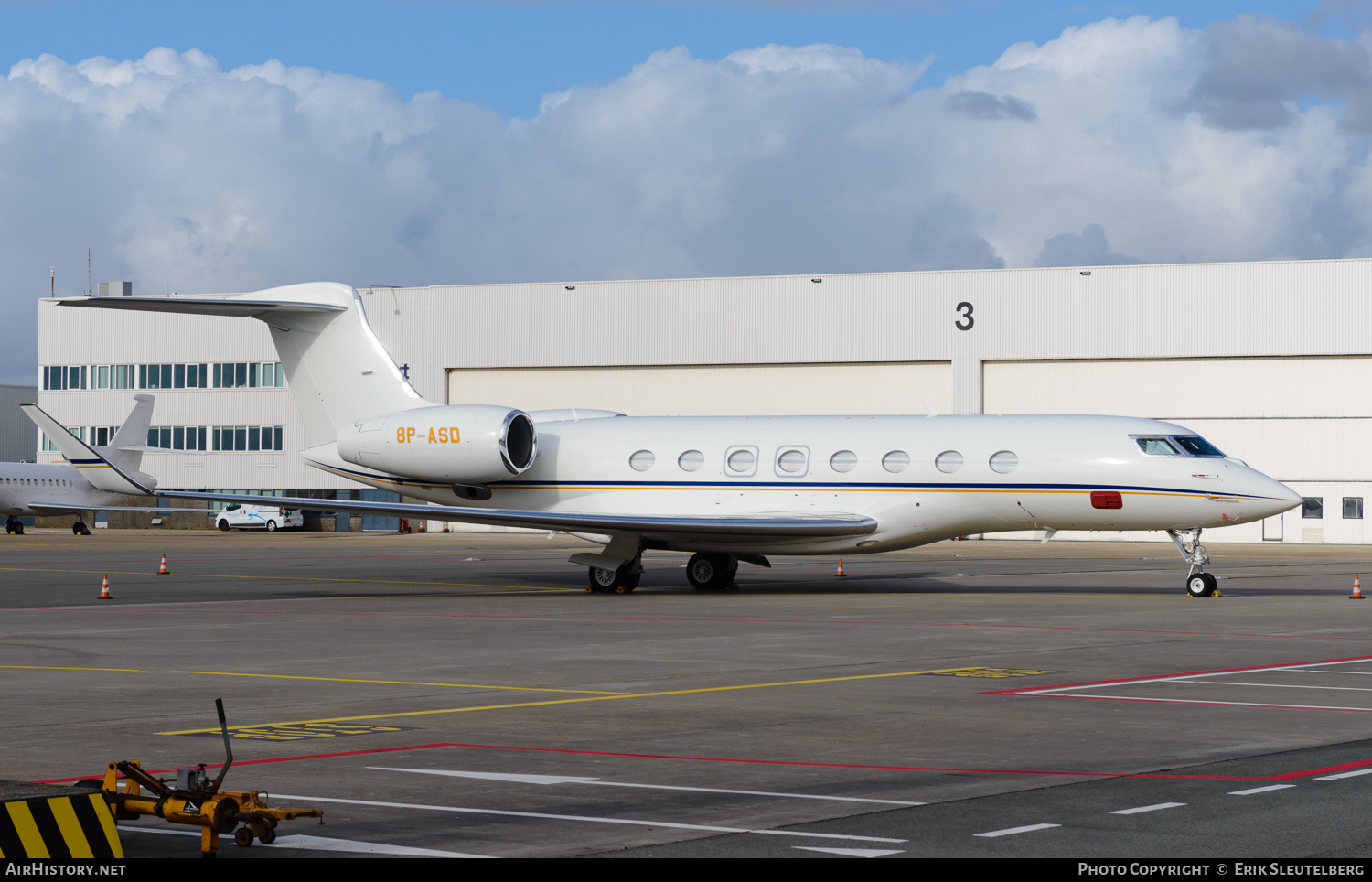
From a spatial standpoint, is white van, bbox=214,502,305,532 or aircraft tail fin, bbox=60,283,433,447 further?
white van, bbox=214,502,305,532

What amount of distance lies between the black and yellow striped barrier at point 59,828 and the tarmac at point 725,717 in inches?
34.3

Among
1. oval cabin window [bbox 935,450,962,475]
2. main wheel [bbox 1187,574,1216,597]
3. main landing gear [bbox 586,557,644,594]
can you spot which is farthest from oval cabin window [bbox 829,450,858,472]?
main wheel [bbox 1187,574,1216,597]

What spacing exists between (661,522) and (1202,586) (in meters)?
9.73

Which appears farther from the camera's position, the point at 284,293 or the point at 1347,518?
the point at 1347,518

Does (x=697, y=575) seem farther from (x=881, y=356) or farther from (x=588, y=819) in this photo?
(x=881, y=356)

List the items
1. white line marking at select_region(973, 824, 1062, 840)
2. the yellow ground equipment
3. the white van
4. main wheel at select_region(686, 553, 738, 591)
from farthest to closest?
the white van
main wheel at select_region(686, 553, 738, 591)
white line marking at select_region(973, 824, 1062, 840)
the yellow ground equipment

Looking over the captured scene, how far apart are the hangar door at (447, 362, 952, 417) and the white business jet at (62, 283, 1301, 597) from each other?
32251mm

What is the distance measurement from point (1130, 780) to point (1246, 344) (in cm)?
5267

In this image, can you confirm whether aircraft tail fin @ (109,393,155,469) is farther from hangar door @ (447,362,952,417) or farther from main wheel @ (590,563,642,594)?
main wheel @ (590,563,642,594)

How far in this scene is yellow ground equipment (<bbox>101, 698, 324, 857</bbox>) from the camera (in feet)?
23.8

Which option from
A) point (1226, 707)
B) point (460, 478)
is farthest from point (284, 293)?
point (1226, 707)

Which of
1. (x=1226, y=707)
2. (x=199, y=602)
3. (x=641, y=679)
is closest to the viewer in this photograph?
(x=1226, y=707)
